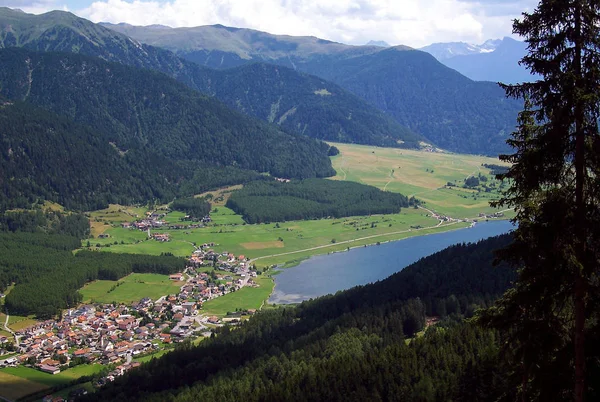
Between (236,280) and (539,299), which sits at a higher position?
(539,299)

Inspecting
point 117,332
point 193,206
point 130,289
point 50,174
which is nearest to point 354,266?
point 130,289

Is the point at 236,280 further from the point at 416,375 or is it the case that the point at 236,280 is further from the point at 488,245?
the point at 416,375

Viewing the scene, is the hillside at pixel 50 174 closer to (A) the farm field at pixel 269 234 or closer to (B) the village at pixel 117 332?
(A) the farm field at pixel 269 234

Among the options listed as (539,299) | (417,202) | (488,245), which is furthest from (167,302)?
(417,202)

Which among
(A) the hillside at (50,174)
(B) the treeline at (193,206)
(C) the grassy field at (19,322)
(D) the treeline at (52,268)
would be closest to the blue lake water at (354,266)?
(D) the treeline at (52,268)

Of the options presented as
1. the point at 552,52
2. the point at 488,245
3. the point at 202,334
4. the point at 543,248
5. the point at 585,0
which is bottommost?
the point at 202,334

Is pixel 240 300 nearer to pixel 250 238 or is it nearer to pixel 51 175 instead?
pixel 250 238
